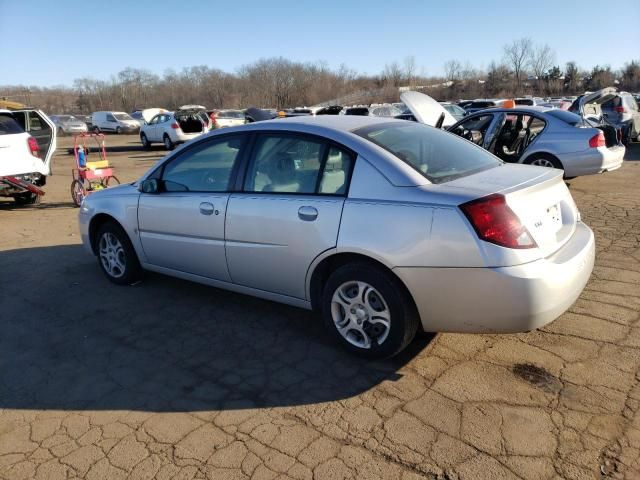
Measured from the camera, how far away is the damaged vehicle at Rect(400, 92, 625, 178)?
831 centimetres

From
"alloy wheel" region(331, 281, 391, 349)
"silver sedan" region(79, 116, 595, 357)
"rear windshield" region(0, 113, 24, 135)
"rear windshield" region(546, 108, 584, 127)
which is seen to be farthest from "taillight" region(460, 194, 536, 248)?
"rear windshield" region(0, 113, 24, 135)

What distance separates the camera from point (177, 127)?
20234mm

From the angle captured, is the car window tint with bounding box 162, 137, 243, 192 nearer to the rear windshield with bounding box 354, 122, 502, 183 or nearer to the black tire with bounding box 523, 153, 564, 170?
the rear windshield with bounding box 354, 122, 502, 183

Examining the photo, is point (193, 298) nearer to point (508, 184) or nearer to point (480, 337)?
point (480, 337)

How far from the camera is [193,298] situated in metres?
4.62

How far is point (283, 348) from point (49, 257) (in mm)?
4063

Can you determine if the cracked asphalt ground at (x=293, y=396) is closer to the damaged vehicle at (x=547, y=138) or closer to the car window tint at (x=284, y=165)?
the car window tint at (x=284, y=165)

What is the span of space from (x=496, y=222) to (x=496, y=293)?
392mm

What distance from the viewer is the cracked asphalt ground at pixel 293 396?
2457 millimetres

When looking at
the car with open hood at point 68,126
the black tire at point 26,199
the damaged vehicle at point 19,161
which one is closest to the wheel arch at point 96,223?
the damaged vehicle at point 19,161

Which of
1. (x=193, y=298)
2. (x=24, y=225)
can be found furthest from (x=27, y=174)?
(x=193, y=298)

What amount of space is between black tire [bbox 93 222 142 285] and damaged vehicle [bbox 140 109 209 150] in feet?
51.1

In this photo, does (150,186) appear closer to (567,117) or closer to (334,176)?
(334,176)

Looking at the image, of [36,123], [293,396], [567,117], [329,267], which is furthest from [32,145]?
[567,117]
